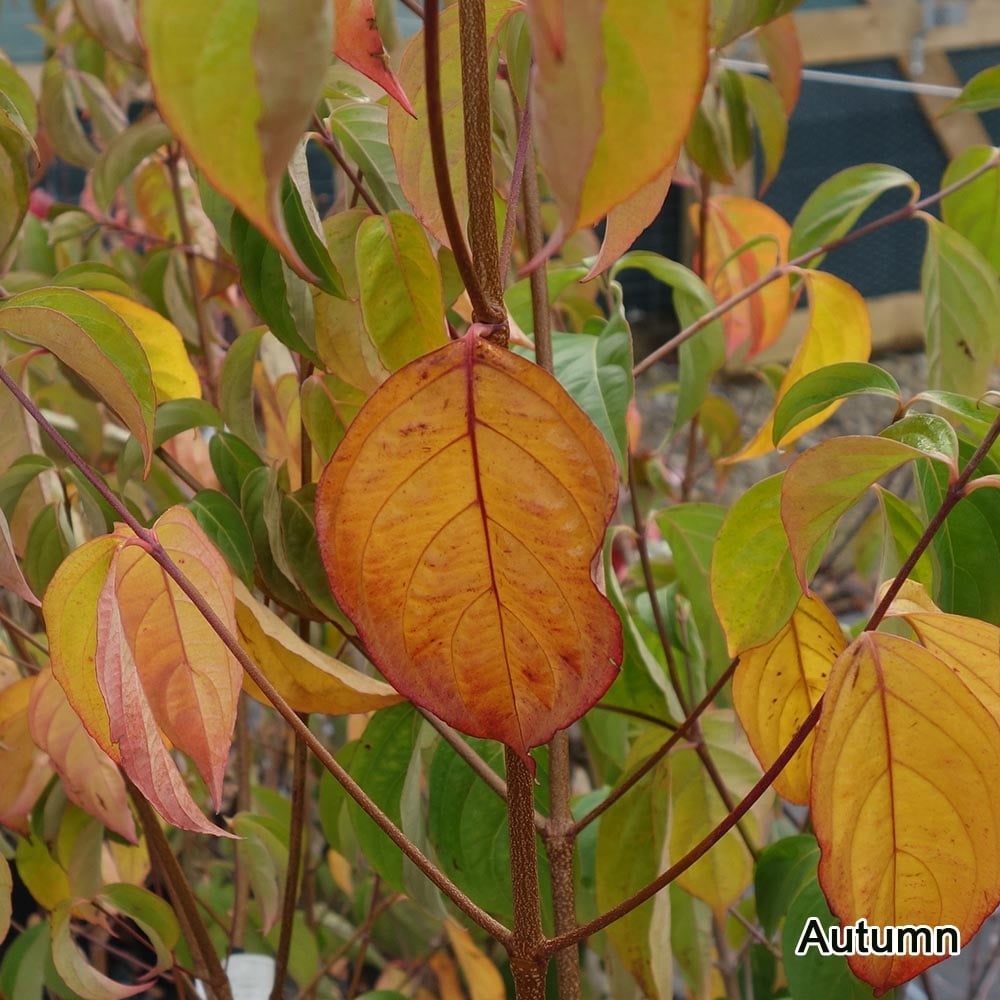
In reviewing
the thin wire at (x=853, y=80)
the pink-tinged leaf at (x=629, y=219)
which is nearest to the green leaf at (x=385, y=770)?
the pink-tinged leaf at (x=629, y=219)

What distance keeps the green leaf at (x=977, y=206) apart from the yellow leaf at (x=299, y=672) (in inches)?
16.3

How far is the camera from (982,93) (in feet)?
1.83

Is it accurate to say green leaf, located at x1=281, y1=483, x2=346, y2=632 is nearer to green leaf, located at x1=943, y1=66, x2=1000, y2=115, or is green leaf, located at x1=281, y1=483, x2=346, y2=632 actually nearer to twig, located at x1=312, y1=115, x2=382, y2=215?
twig, located at x1=312, y1=115, x2=382, y2=215

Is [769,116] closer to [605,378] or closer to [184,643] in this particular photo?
[605,378]

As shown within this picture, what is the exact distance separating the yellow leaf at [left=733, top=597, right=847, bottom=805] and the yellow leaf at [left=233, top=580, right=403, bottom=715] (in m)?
0.12

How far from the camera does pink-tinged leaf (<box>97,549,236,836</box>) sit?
0.91ft

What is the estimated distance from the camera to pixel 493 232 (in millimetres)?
250

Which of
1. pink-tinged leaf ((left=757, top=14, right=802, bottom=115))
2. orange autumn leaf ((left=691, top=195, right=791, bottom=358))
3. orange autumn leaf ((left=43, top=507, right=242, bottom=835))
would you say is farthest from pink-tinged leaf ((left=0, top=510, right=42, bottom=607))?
pink-tinged leaf ((left=757, top=14, right=802, bottom=115))

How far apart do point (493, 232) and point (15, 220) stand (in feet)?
0.77

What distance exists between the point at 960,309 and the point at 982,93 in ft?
0.44

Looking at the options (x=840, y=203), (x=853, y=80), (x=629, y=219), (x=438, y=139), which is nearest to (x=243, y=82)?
(x=438, y=139)

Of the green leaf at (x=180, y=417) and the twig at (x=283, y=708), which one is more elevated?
the green leaf at (x=180, y=417)

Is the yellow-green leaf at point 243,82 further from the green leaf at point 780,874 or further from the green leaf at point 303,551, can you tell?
the green leaf at point 780,874

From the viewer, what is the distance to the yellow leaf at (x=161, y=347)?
1.43 ft
